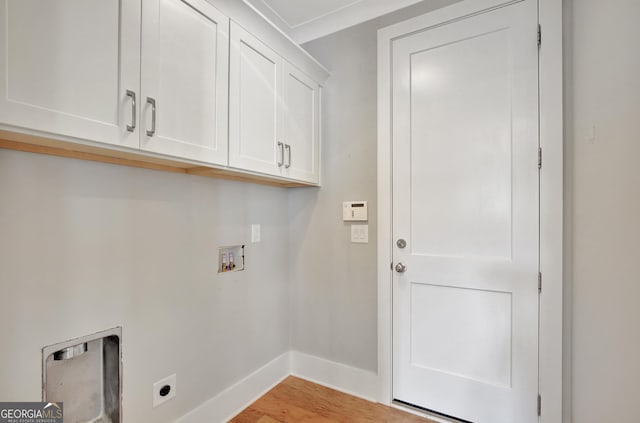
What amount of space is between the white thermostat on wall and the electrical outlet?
55.1 inches

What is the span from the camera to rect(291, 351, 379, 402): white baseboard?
203cm

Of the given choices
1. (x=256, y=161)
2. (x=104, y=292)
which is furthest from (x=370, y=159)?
(x=104, y=292)

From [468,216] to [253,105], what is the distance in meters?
1.40

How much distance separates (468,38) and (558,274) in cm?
140

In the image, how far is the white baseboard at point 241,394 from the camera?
1.68 m

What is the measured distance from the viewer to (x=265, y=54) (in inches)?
68.1

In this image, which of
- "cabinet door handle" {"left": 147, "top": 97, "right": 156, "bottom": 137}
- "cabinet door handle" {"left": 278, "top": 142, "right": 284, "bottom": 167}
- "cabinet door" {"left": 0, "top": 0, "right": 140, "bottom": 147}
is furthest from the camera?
"cabinet door handle" {"left": 278, "top": 142, "right": 284, "bottom": 167}

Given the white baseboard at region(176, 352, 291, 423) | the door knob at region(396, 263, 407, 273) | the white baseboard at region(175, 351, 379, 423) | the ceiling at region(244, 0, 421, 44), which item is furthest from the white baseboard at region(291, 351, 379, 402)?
the ceiling at region(244, 0, 421, 44)

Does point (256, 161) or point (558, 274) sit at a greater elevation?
point (256, 161)

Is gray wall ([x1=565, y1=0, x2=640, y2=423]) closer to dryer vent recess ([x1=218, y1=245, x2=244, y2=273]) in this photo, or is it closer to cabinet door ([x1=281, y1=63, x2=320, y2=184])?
cabinet door ([x1=281, y1=63, x2=320, y2=184])

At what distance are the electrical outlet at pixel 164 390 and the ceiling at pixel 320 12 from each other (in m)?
2.33

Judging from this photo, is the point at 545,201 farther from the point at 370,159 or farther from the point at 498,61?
the point at 370,159

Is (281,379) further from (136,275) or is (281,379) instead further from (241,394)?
(136,275)

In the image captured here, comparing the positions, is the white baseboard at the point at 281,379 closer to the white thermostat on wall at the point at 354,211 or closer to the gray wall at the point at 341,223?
the gray wall at the point at 341,223
